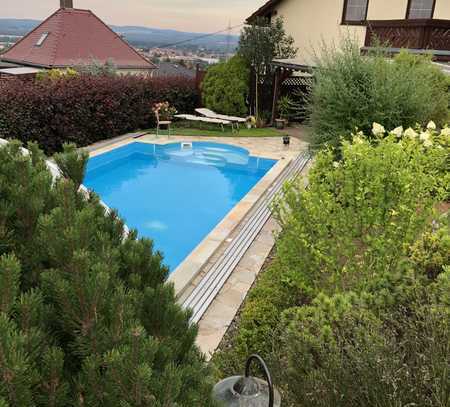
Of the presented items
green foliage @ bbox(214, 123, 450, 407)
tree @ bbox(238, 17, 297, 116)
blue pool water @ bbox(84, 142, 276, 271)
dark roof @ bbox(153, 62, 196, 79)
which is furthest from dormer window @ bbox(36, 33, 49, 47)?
green foliage @ bbox(214, 123, 450, 407)

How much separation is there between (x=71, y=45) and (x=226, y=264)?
2783 centimetres

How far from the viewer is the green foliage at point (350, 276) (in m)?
3.36

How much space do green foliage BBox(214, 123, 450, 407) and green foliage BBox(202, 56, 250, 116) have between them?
14515 millimetres

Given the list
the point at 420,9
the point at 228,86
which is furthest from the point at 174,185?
the point at 420,9

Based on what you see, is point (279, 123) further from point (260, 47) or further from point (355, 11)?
point (355, 11)

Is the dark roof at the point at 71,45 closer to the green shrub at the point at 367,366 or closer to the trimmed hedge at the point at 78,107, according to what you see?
the trimmed hedge at the point at 78,107

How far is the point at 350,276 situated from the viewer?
17.5ft

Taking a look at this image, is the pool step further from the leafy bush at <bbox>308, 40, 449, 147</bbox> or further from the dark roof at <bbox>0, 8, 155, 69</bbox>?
the dark roof at <bbox>0, 8, 155, 69</bbox>

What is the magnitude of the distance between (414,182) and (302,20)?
2150cm

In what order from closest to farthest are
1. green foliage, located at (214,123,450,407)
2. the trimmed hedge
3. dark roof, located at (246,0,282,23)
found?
green foliage, located at (214,123,450,407) → the trimmed hedge → dark roof, located at (246,0,282,23)

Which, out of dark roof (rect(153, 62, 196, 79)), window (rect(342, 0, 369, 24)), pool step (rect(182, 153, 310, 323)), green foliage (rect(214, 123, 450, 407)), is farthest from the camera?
dark roof (rect(153, 62, 196, 79))

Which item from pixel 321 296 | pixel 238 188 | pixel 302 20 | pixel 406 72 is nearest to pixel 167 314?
pixel 321 296

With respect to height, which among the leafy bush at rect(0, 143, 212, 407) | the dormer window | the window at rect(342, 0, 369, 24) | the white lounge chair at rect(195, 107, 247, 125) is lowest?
the white lounge chair at rect(195, 107, 247, 125)

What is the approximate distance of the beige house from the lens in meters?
15.6
